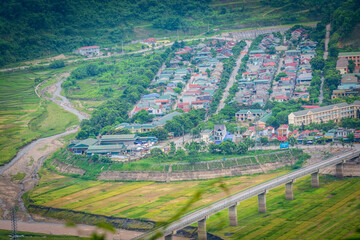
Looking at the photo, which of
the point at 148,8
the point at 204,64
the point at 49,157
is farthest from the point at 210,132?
the point at 148,8

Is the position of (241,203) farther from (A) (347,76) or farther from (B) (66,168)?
(A) (347,76)

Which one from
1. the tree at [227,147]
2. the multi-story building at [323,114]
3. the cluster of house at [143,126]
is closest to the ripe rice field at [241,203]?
the tree at [227,147]

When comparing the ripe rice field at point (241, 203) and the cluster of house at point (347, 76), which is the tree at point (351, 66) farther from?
the ripe rice field at point (241, 203)

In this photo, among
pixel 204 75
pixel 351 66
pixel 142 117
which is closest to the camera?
pixel 142 117

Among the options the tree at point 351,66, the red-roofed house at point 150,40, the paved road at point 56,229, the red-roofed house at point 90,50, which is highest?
the red-roofed house at point 150,40

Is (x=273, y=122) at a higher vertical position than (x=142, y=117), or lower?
lower

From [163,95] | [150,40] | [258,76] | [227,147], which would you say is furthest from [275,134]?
[150,40]
